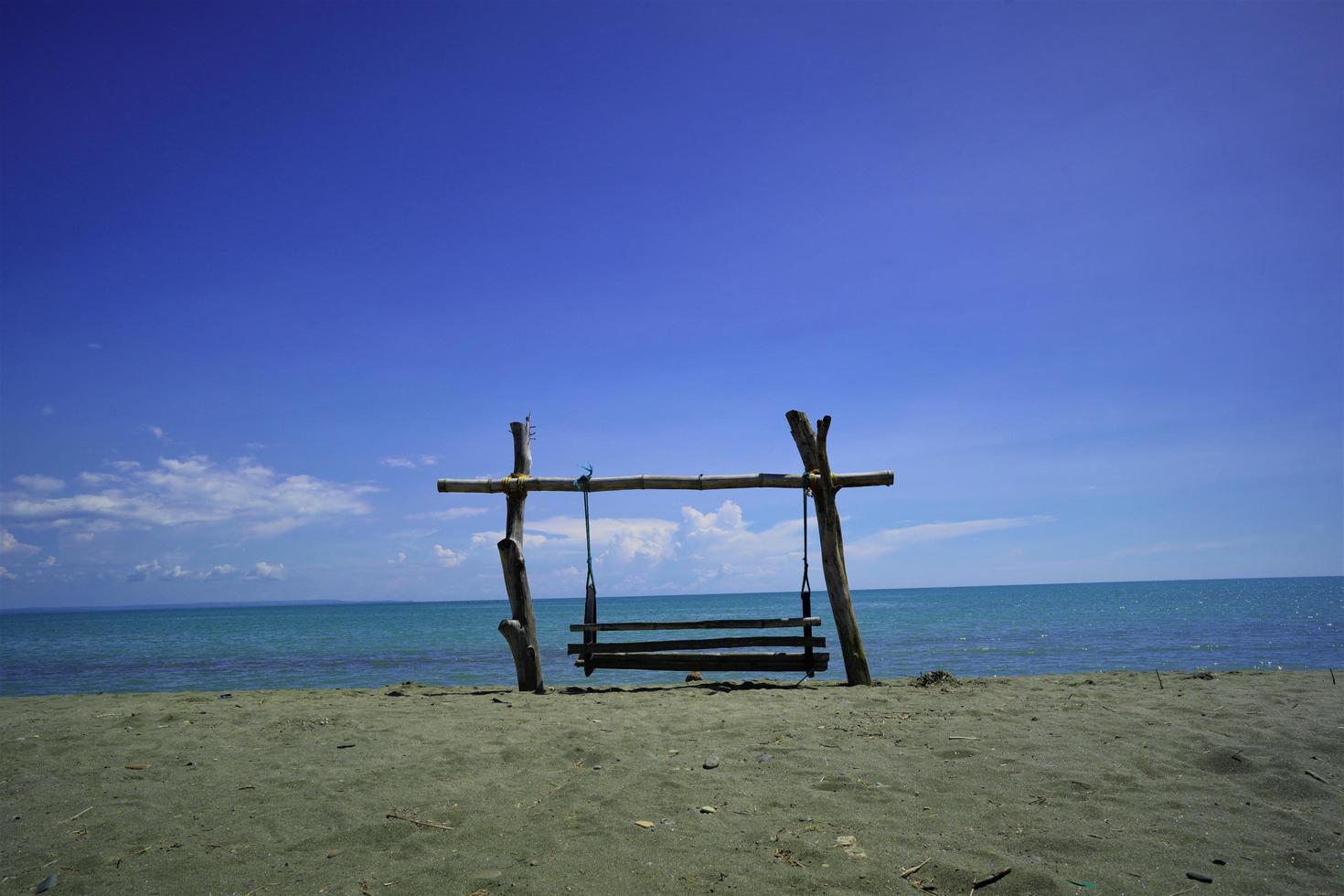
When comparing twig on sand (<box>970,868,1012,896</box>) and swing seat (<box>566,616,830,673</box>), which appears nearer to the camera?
twig on sand (<box>970,868,1012,896</box>)

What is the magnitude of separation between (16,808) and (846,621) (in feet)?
24.7

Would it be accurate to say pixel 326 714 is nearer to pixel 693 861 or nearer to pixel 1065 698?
pixel 693 861

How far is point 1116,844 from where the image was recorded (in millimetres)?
3430

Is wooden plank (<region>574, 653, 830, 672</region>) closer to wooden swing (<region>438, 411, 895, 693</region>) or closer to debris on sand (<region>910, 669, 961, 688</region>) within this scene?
wooden swing (<region>438, 411, 895, 693</region>)

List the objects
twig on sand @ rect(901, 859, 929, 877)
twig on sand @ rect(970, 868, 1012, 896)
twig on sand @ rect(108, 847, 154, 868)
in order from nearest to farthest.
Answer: twig on sand @ rect(970, 868, 1012, 896) → twig on sand @ rect(901, 859, 929, 877) → twig on sand @ rect(108, 847, 154, 868)

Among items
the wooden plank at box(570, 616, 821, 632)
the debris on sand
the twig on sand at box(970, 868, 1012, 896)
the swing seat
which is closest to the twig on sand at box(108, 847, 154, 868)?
the twig on sand at box(970, 868, 1012, 896)

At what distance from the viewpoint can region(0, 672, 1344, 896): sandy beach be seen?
3.23 metres

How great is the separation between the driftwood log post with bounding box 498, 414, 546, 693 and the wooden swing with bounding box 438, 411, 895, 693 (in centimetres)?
1

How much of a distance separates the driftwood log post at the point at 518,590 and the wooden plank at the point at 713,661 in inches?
23.6

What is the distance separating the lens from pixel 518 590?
28.3 ft

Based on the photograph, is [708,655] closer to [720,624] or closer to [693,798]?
[720,624]

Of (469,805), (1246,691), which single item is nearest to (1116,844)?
(469,805)

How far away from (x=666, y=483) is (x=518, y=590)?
2233 millimetres

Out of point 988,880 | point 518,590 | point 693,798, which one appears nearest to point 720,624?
point 518,590
